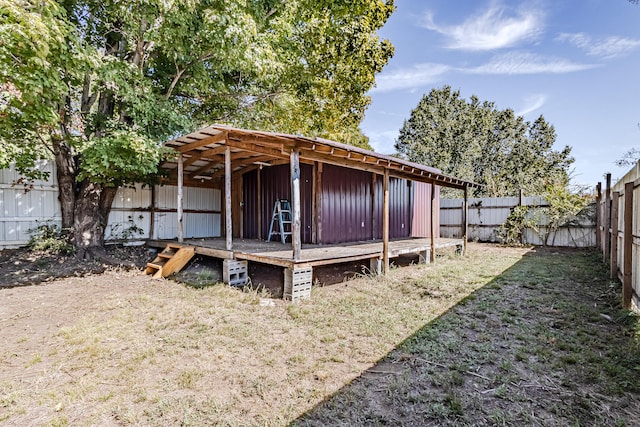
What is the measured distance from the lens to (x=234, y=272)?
5.61 m

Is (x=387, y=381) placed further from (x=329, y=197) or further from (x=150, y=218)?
(x=150, y=218)

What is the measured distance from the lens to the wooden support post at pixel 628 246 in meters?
3.83

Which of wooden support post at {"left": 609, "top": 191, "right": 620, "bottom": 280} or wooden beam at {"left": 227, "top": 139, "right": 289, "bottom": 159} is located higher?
wooden beam at {"left": 227, "top": 139, "right": 289, "bottom": 159}

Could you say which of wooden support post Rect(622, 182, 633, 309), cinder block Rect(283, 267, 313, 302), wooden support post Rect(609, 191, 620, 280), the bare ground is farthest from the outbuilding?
wooden support post Rect(622, 182, 633, 309)

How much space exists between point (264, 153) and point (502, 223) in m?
10.0

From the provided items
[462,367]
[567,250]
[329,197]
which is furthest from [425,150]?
[462,367]

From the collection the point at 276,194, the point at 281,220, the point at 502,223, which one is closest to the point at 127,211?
the point at 276,194

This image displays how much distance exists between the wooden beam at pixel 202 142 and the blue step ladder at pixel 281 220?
223 centimetres

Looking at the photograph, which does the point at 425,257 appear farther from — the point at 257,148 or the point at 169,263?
the point at 169,263

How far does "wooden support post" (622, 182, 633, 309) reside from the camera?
3.83m

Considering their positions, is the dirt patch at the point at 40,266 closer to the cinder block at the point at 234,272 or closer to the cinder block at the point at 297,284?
the cinder block at the point at 234,272

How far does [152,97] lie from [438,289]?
6638 millimetres

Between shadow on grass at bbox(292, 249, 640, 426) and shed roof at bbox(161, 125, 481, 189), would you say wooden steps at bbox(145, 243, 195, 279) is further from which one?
shadow on grass at bbox(292, 249, 640, 426)

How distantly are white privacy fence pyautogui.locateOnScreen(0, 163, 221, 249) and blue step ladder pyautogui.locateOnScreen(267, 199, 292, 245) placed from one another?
242 centimetres
